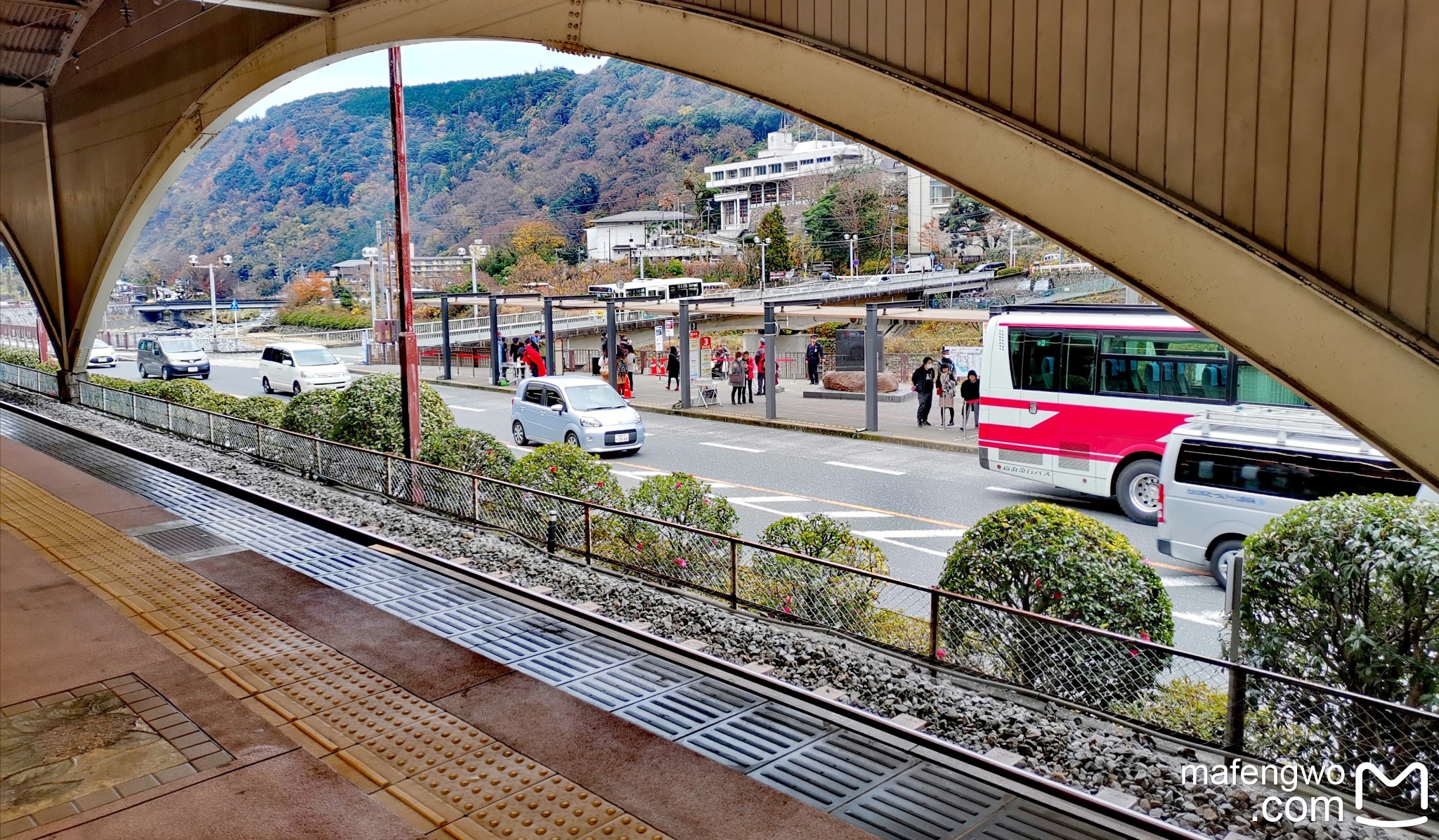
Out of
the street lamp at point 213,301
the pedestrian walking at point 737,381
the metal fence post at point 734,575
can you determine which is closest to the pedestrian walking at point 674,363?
the pedestrian walking at point 737,381

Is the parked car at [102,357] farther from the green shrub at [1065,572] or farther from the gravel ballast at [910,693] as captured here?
the green shrub at [1065,572]

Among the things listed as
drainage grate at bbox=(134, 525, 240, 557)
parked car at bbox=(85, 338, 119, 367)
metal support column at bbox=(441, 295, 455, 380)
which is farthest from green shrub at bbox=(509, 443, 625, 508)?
parked car at bbox=(85, 338, 119, 367)

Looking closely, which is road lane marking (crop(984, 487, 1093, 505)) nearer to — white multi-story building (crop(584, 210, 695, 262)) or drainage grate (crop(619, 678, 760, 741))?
drainage grate (crop(619, 678, 760, 741))

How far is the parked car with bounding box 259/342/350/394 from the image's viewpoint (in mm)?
24875

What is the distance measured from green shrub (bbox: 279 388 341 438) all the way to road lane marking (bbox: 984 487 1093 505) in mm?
8974

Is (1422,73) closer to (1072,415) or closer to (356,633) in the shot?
(356,633)

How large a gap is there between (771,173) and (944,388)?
4450 cm

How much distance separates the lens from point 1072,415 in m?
13.1

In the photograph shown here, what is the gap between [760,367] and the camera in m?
23.5

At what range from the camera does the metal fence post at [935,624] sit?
17.9 feet

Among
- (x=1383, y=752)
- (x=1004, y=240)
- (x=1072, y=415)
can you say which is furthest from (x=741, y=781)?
(x=1004, y=240)

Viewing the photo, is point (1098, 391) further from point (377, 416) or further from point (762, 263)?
point (762, 263)

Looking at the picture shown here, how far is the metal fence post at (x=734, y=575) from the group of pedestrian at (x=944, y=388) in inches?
459

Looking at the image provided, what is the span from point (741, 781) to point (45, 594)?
5664 mm
